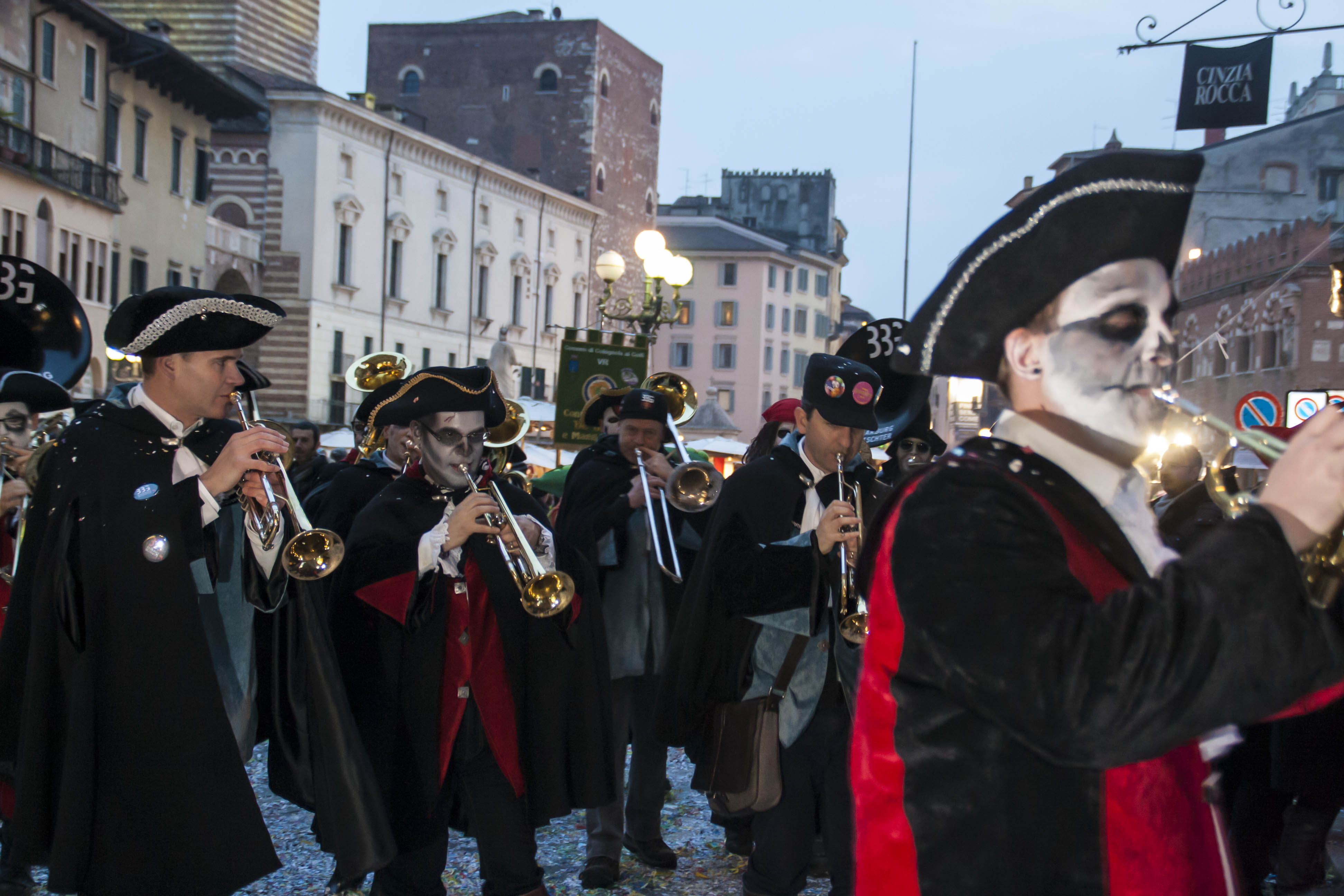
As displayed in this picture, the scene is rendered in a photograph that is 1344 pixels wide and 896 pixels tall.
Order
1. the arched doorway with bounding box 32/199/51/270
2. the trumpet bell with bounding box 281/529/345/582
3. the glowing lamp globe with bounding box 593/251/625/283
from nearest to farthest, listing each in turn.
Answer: the trumpet bell with bounding box 281/529/345/582 < the glowing lamp globe with bounding box 593/251/625/283 < the arched doorway with bounding box 32/199/51/270

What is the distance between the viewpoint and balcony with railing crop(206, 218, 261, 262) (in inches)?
1555

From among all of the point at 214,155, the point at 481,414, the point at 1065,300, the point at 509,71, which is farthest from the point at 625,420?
the point at 509,71

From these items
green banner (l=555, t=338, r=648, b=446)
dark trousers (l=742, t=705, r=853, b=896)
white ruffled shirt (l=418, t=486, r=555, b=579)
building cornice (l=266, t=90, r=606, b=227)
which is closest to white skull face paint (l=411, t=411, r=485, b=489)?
white ruffled shirt (l=418, t=486, r=555, b=579)

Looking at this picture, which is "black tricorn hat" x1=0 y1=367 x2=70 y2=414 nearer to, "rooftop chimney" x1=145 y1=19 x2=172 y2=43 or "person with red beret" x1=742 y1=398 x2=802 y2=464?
"person with red beret" x1=742 y1=398 x2=802 y2=464

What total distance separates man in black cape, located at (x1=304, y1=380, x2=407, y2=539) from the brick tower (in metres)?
43.8

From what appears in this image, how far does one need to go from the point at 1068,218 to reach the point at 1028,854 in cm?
86

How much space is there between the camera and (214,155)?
149 ft

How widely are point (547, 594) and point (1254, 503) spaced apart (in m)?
3.50

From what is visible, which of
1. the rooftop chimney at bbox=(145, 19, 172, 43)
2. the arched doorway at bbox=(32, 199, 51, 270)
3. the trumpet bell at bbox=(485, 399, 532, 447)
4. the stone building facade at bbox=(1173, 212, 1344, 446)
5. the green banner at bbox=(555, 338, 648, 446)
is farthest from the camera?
the rooftop chimney at bbox=(145, 19, 172, 43)

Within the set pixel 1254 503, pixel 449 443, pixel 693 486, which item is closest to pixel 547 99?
pixel 693 486

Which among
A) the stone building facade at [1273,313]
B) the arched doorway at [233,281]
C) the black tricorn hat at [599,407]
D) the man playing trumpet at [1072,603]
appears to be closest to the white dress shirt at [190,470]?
the man playing trumpet at [1072,603]

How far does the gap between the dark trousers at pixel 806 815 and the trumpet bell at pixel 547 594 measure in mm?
968

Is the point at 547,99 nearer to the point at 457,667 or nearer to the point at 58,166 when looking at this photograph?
the point at 58,166

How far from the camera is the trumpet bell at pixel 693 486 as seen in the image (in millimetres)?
6449
